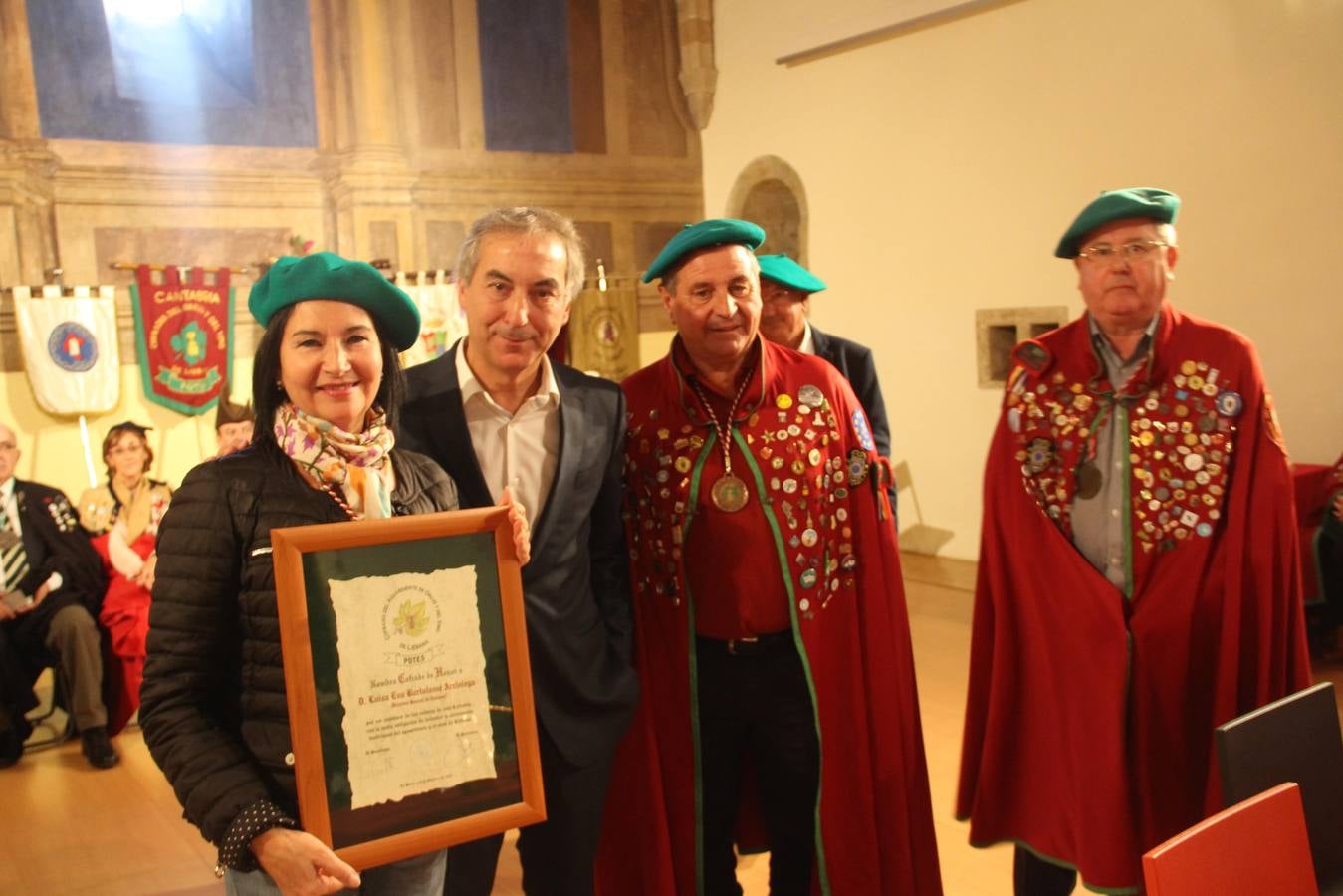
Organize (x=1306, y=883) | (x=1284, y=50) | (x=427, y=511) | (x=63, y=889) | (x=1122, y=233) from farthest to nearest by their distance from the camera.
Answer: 1. (x=1284, y=50)
2. (x=63, y=889)
3. (x=1122, y=233)
4. (x=427, y=511)
5. (x=1306, y=883)

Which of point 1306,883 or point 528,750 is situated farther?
point 528,750

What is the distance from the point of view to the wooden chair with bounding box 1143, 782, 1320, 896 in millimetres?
1342

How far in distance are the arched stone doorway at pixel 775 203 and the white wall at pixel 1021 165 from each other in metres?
0.12

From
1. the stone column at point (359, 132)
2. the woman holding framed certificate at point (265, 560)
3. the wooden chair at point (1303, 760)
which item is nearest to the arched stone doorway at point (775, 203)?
the stone column at point (359, 132)

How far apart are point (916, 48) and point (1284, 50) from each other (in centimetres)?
248

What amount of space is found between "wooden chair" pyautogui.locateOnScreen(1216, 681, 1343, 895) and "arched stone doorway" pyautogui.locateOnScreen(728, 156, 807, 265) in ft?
24.4

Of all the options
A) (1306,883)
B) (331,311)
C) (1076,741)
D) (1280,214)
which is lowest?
(1076,741)

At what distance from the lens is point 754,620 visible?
2500 mm

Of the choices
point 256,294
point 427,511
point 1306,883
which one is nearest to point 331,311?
point 256,294

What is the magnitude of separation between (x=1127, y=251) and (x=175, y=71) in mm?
6859

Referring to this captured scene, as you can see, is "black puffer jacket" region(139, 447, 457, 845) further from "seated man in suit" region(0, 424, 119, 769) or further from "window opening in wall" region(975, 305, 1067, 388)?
"window opening in wall" region(975, 305, 1067, 388)

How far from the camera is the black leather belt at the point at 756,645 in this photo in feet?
8.32

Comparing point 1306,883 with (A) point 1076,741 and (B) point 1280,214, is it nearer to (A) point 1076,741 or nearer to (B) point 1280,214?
(A) point 1076,741

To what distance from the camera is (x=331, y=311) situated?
66.5 inches
